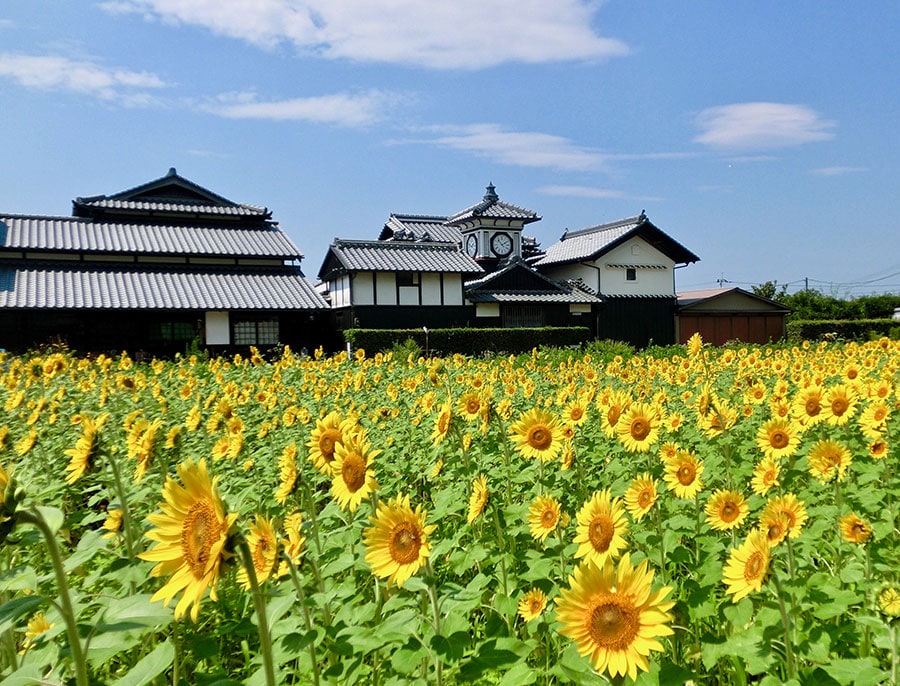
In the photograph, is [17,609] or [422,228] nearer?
[17,609]

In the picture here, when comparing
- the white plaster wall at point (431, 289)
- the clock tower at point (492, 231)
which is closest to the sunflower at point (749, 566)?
the white plaster wall at point (431, 289)

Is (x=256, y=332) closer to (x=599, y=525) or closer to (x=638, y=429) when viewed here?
(x=638, y=429)

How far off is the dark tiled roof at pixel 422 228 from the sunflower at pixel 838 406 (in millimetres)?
26737

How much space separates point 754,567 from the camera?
4.62ft

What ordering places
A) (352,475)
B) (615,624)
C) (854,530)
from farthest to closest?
(854,530) < (352,475) < (615,624)

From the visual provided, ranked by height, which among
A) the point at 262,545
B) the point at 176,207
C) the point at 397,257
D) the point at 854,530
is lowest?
the point at 854,530

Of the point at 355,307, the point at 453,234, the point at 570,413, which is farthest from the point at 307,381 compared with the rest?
the point at 453,234

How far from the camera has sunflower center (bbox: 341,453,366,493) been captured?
175 centimetres

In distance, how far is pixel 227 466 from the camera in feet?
11.7

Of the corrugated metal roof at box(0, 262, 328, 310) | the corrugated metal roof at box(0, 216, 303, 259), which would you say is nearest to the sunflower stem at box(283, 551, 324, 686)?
the corrugated metal roof at box(0, 262, 328, 310)

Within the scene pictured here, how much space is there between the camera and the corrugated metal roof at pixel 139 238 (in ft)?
64.8

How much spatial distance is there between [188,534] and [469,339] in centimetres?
2070

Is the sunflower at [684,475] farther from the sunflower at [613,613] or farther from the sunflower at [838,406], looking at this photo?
the sunflower at [613,613]

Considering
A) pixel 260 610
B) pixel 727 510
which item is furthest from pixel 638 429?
pixel 260 610
